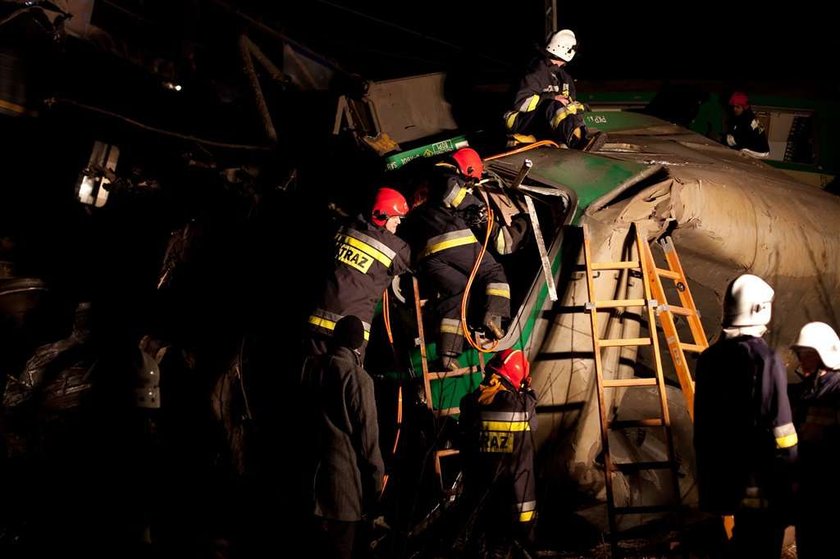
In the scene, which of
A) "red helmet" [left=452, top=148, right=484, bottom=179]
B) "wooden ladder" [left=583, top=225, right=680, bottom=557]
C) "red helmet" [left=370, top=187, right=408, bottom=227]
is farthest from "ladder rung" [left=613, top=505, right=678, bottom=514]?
"red helmet" [left=452, top=148, right=484, bottom=179]

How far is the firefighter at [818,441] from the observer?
137 inches

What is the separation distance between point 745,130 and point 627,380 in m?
5.19

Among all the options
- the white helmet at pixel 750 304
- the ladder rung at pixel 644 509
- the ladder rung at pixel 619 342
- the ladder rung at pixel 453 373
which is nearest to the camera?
the white helmet at pixel 750 304

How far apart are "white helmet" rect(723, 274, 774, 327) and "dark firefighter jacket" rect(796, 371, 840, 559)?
644mm

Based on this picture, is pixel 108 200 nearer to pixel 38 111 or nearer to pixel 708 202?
pixel 38 111

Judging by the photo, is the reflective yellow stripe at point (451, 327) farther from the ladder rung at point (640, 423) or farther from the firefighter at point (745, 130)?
the firefighter at point (745, 130)

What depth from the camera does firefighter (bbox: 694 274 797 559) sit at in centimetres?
340

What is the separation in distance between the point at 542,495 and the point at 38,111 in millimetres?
5793

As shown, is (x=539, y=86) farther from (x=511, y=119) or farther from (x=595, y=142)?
(x=595, y=142)

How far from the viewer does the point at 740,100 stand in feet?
27.2

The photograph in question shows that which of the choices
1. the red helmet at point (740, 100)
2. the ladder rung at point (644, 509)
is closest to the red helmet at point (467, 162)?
the ladder rung at point (644, 509)

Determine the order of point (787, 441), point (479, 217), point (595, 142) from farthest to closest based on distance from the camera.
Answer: point (595, 142)
point (479, 217)
point (787, 441)

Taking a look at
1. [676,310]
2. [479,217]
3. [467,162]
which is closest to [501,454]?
[676,310]

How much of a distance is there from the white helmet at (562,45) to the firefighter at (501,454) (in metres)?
3.48
